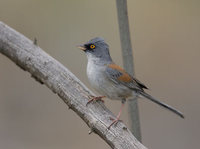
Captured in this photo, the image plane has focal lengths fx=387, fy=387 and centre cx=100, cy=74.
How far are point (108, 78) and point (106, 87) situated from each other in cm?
16

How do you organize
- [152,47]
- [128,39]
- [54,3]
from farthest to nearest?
1. [54,3]
2. [152,47]
3. [128,39]

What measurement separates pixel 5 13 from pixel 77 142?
15.7 ft

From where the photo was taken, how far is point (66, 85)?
581 cm

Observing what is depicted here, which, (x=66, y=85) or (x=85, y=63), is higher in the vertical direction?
(x=85, y=63)

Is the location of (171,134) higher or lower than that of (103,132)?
higher

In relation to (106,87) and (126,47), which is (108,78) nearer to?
(106,87)

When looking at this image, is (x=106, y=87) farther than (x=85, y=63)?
No

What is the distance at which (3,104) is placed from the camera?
10.1 m

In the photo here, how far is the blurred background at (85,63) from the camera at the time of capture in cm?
952

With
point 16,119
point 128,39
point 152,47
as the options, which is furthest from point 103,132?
point 152,47

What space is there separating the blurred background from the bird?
316 cm

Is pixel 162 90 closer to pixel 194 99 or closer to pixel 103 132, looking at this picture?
pixel 194 99

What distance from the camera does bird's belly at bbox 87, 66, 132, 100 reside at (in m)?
6.17

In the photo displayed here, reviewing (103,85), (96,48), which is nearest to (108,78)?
(103,85)
